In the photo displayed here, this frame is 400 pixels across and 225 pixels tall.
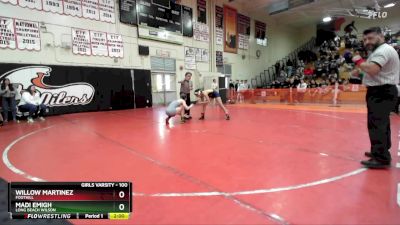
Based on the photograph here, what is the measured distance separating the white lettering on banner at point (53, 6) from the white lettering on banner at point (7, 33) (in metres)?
1.53

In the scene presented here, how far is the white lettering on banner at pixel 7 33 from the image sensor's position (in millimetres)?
9250

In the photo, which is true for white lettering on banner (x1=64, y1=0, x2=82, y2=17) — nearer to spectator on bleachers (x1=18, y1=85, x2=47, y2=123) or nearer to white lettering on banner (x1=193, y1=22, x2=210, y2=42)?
spectator on bleachers (x1=18, y1=85, x2=47, y2=123)

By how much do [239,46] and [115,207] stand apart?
2027 centimetres

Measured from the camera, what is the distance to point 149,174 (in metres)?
2.99

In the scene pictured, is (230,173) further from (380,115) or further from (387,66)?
(387,66)

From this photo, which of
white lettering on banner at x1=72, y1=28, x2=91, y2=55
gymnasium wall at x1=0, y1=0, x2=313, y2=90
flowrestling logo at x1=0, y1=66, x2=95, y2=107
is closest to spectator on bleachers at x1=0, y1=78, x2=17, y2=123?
flowrestling logo at x1=0, y1=66, x2=95, y2=107

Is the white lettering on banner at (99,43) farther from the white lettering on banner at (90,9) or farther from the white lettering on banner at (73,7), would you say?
the white lettering on banner at (73,7)

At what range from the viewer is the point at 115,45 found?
13000 millimetres

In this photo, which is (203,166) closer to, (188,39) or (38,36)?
(38,36)

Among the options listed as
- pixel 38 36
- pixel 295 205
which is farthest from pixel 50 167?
pixel 38 36

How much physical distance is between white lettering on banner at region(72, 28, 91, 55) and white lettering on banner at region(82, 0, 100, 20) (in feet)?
2.62

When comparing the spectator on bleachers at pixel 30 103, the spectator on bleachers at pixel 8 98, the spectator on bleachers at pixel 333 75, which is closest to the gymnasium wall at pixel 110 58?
the spectator on bleachers at pixel 8 98

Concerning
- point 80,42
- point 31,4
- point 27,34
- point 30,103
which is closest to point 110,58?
point 80,42
